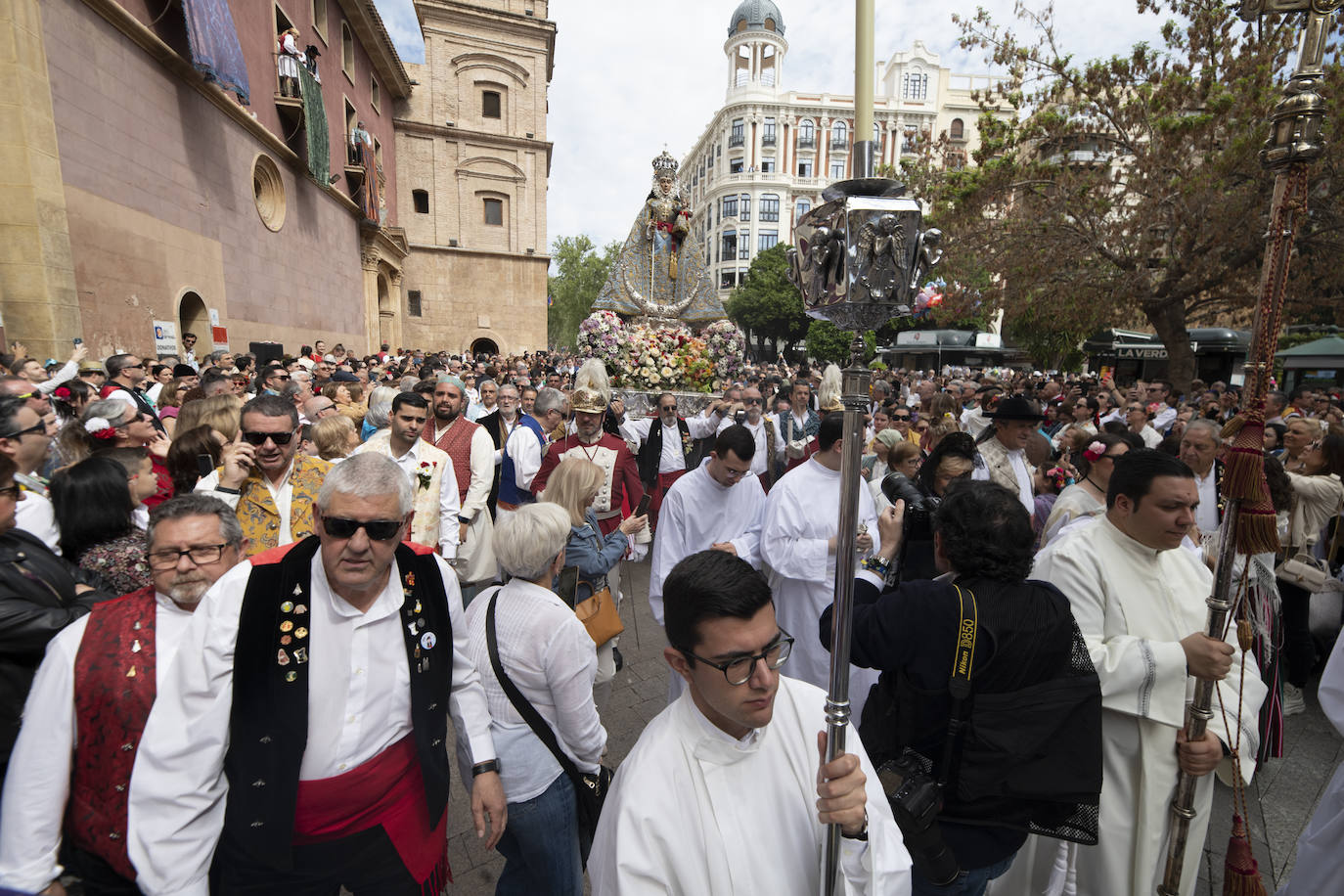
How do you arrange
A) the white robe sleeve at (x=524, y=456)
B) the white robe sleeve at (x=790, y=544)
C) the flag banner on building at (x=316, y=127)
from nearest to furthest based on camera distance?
1. the white robe sleeve at (x=790, y=544)
2. the white robe sleeve at (x=524, y=456)
3. the flag banner on building at (x=316, y=127)

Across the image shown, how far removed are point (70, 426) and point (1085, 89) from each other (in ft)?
49.0

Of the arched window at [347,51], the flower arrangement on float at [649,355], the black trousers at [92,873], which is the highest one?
the arched window at [347,51]

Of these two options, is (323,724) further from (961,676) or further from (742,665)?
(961,676)

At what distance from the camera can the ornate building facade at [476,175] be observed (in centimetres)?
2825

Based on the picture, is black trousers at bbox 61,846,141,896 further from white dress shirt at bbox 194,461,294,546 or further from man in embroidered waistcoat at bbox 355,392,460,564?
man in embroidered waistcoat at bbox 355,392,460,564

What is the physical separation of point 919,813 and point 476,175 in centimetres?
3253

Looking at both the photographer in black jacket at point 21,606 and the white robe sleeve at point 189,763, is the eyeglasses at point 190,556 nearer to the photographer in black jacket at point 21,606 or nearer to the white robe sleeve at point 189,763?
the white robe sleeve at point 189,763

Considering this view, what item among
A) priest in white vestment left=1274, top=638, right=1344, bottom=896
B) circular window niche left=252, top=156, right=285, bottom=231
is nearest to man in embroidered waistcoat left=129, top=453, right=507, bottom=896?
priest in white vestment left=1274, top=638, right=1344, bottom=896

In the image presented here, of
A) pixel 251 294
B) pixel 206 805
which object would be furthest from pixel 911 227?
pixel 251 294

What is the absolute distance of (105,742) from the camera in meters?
1.69

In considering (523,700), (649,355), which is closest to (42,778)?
(523,700)

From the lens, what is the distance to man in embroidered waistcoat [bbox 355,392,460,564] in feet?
13.4

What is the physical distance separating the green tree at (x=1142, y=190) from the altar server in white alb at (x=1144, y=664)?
11094 mm

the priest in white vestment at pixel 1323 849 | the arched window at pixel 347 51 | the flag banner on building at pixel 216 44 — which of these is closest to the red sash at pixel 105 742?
the priest in white vestment at pixel 1323 849
